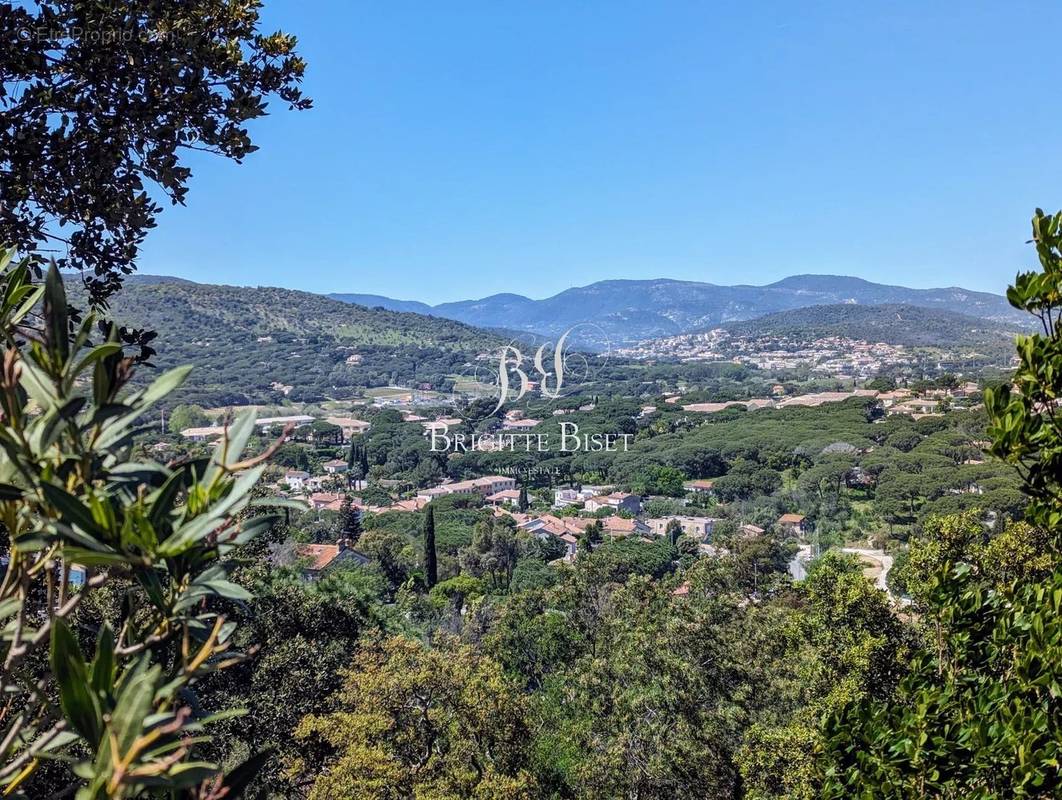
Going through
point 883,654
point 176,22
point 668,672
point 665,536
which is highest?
point 176,22

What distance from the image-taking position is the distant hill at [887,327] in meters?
107

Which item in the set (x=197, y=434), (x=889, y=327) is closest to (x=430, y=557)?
(x=197, y=434)

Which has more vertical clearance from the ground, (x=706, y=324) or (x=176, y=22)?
(x=706, y=324)

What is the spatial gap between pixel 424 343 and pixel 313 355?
17.8 meters

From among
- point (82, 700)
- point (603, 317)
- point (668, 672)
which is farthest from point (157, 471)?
point (603, 317)

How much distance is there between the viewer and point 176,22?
262cm

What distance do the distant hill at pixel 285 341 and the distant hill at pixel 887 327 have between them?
60.0 m

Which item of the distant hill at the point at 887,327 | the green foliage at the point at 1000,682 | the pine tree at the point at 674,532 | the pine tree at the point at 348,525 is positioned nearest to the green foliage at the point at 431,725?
the green foliage at the point at 1000,682

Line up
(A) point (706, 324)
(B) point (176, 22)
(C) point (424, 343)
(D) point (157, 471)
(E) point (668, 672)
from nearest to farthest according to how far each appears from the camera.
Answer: (D) point (157, 471) → (B) point (176, 22) → (E) point (668, 672) → (C) point (424, 343) → (A) point (706, 324)

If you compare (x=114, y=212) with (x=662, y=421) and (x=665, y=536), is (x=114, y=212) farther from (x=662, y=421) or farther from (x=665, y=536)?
(x=662, y=421)

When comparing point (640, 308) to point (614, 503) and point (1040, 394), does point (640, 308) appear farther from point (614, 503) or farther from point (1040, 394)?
point (1040, 394)

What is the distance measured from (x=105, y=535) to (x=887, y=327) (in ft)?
433

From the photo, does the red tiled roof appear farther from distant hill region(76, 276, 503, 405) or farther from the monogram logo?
the monogram logo

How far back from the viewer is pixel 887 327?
116812 millimetres
